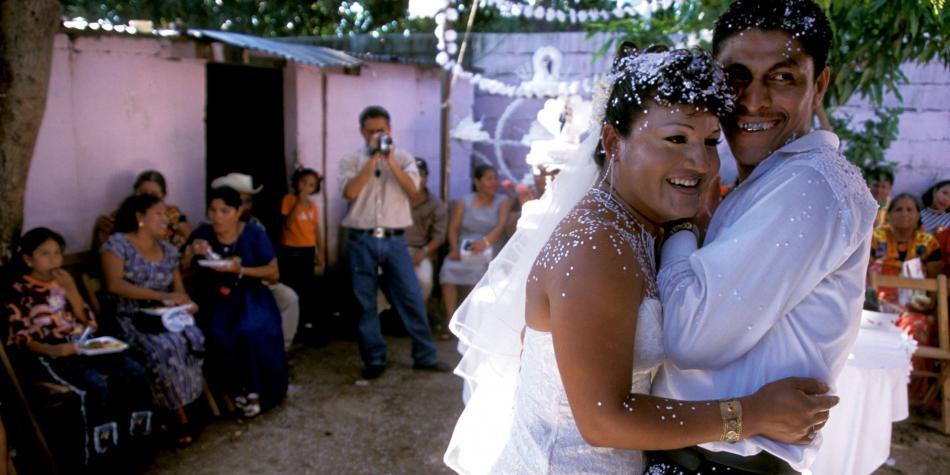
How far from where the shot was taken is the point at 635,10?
610 cm

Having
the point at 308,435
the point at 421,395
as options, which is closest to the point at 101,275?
the point at 308,435

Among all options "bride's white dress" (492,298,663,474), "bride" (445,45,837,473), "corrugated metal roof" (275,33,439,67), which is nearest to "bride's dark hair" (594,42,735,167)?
"bride" (445,45,837,473)

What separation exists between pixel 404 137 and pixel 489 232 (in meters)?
2.09

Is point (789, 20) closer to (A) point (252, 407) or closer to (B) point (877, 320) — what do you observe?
(B) point (877, 320)

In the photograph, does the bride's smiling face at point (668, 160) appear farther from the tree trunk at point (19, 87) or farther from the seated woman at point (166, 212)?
the seated woman at point (166, 212)

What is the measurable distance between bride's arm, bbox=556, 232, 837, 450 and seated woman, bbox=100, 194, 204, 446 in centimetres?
358

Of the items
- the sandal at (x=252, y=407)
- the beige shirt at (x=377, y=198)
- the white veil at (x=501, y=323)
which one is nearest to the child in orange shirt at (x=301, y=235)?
the beige shirt at (x=377, y=198)

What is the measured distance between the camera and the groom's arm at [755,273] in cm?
159

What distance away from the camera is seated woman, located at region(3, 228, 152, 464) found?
13.0 ft

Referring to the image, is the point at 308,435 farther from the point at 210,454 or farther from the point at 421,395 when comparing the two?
the point at 421,395

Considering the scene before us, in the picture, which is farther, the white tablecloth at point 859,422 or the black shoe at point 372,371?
the black shoe at point 372,371

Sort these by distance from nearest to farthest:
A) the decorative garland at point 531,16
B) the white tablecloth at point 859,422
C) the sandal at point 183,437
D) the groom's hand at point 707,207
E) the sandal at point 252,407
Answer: the groom's hand at point 707,207, the white tablecloth at point 859,422, the sandal at point 183,437, the sandal at point 252,407, the decorative garland at point 531,16

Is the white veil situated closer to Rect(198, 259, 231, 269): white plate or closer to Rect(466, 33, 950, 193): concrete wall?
Rect(198, 259, 231, 269): white plate

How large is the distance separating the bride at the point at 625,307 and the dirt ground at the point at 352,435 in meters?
2.63
